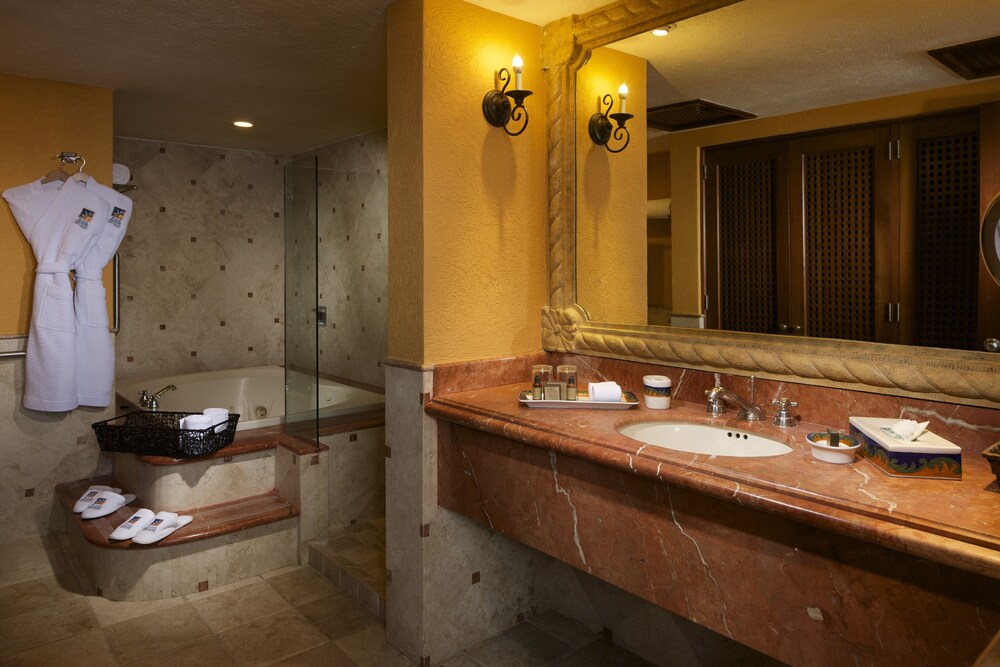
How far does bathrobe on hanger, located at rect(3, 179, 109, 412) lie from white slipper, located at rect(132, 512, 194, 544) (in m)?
0.84

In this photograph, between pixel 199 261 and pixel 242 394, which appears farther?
pixel 199 261

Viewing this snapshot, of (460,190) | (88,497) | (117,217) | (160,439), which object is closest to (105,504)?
(88,497)

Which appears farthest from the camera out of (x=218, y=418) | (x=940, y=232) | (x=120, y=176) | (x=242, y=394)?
(x=242, y=394)

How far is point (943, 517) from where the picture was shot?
45.9 inches

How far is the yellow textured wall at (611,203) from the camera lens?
2.30 metres

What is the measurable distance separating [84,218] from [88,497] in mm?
1285

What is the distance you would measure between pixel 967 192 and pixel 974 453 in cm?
58

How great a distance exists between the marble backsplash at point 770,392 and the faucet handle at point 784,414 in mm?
49

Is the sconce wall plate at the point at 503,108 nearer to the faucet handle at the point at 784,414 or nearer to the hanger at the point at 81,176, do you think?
the faucet handle at the point at 784,414

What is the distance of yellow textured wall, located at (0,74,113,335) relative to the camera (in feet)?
10.5

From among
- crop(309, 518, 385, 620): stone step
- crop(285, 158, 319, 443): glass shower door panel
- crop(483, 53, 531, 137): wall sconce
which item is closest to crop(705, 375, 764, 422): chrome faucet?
crop(483, 53, 531, 137): wall sconce

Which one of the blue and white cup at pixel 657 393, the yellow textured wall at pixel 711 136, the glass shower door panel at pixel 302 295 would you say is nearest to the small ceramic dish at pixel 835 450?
the blue and white cup at pixel 657 393

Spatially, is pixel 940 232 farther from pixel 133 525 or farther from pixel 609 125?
pixel 133 525

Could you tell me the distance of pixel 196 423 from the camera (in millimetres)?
2980
